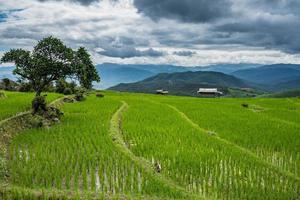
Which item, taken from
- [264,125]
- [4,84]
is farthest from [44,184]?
[4,84]

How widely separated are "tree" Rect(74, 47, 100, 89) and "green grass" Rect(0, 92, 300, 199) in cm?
484

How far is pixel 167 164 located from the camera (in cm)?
1107

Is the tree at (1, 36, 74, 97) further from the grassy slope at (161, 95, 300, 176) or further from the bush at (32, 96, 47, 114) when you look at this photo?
the grassy slope at (161, 95, 300, 176)

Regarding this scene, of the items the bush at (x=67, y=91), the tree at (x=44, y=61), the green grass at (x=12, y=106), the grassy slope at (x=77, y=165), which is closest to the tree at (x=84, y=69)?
the tree at (x=44, y=61)

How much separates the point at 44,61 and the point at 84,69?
2596mm

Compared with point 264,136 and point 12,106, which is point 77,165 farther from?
point 12,106

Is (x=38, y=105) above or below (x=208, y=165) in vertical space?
above

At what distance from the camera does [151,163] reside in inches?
444

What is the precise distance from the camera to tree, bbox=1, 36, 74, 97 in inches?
873

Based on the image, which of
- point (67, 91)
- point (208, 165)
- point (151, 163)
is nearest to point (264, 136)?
point (208, 165)

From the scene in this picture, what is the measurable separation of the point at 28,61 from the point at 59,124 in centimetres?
621

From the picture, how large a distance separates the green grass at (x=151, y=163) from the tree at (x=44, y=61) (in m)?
5.26

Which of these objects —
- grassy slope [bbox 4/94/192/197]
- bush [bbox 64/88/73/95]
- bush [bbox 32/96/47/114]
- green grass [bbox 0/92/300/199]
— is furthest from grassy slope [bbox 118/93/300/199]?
bush [bbox 64/88/73/95]

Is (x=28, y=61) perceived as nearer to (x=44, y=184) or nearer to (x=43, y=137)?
(x=43, y=137)
